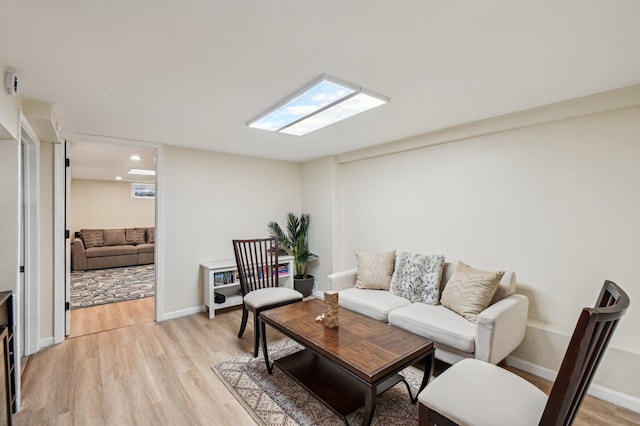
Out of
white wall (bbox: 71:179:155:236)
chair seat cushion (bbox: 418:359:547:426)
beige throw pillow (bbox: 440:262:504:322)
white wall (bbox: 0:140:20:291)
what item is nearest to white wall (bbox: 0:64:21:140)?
white wall (bbox: 0:140:20:291)

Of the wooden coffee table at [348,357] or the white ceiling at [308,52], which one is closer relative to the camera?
the white ceiling at [308,52]

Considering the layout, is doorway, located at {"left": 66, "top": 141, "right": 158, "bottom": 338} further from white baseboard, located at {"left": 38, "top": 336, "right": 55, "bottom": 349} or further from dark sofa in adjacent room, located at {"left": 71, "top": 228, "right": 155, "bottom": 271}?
white baseboard, located at {"left": 38, "top": 336, "right": 55, "bottom": 349}

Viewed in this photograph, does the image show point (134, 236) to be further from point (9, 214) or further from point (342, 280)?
point (342, 280)

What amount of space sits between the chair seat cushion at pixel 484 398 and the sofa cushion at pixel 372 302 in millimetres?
1218

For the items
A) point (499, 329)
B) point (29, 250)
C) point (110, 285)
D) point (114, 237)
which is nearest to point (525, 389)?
point (499, 329)

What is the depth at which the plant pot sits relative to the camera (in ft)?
14.9

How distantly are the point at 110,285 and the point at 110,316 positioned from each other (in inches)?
79.8

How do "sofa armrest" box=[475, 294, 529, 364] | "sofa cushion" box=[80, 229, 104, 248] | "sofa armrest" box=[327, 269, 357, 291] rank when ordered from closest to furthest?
1. "sofa armrest" box=[475, 294, 529, 364]
2. "sofa armrest" box=[327, 269, 357, 291]
3. "sofa cushion" box=[80, 229, 104, 248]

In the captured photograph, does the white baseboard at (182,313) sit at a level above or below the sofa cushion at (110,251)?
below

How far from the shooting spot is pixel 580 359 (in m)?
1.02

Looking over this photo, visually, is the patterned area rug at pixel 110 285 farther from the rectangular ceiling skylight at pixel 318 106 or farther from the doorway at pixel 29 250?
the rectangular ceiling skylight at pixel 318 106

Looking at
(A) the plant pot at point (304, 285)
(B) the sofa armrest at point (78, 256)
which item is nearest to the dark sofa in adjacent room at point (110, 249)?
(B) the sofa armrest at point (78, 256)

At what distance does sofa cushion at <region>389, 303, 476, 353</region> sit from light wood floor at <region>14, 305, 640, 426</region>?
30.0 inches

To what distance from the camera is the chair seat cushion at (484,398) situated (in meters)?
1.25
